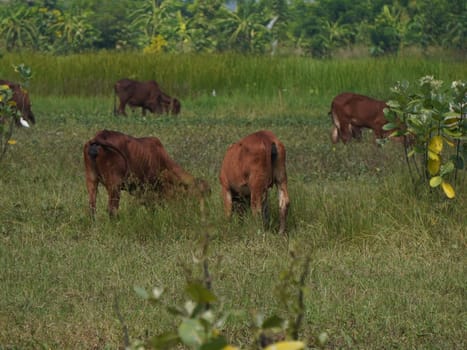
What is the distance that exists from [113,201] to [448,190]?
2.55m

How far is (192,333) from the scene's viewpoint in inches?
98.6

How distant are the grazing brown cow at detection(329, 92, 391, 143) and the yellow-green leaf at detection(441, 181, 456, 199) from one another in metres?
7.08

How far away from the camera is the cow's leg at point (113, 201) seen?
28.9ft

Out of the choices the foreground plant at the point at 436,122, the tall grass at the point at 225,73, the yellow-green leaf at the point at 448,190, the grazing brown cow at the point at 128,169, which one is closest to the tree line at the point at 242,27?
the tall grass at the point at 225,73

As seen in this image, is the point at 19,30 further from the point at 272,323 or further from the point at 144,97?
the point at 272,323

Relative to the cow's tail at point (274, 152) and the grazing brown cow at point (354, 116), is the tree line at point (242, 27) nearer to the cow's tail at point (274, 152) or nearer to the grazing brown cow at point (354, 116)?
the grazing brown cow at point (354, 116)

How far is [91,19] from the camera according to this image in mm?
51500

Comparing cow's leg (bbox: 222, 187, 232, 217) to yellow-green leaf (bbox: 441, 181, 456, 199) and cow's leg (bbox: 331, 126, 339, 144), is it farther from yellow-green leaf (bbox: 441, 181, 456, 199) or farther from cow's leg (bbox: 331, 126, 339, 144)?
cow's leg (bbox: 331, 126, 339, 144)

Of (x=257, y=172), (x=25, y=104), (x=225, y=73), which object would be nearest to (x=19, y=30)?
(x=225, y=73)

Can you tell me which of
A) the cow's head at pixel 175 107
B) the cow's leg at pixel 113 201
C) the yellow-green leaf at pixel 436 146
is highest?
the yellow-green leaf at pixel 436 146

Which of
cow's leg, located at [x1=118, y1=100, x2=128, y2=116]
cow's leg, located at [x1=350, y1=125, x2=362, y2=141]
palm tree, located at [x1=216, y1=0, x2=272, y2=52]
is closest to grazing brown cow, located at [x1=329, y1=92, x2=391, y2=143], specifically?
cow's leg, located at [x1=350, y1=125, x2=362, y2=141]

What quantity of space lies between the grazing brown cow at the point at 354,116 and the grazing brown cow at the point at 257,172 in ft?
23.0

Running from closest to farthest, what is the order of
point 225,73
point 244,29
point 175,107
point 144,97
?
point 175,107
point 144,97
point 225,73
point 244,29

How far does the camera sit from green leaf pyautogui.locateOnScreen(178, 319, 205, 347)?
249 centimetres
